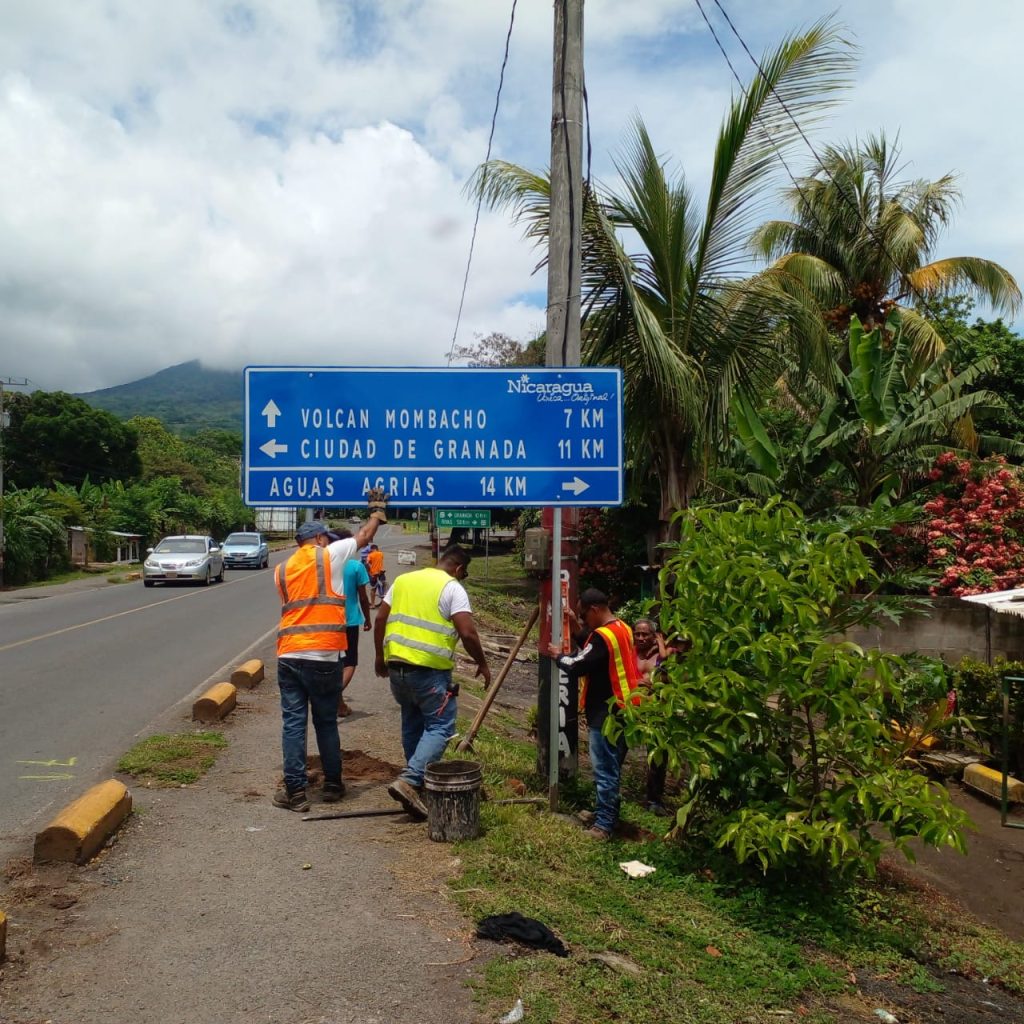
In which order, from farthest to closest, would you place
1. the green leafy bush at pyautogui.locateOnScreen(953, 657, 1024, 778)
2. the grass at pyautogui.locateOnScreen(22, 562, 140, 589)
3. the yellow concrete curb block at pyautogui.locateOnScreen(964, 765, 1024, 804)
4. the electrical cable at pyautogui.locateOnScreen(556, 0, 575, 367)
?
the grass at pyautogui.locateOnScreen(22, 562, 140, 589)
the green leafy bush at pyautogui.locateOnScreen(953, 657, 1024, 778)
the yellow concrete curb block at pyautogui.locateOnScreen(964, 765, 1024, 804)
the electrical cable at pyautogui.locateOnScreen(556, 0, 575, 367)

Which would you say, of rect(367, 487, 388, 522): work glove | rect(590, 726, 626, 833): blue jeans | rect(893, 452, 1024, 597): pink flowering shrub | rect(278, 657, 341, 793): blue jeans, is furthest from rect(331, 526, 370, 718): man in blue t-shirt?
rect(893, 452, 1024, 597): pink flowering shrub

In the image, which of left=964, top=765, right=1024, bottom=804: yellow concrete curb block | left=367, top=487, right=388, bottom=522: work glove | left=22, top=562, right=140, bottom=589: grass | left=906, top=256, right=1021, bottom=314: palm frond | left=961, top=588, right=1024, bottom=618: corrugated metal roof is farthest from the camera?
left=22, top=562, right=140, bottom=589: grass

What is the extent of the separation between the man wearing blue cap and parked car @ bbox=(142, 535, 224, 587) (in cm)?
2167

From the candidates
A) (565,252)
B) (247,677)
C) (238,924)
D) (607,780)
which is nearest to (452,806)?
(607,780)

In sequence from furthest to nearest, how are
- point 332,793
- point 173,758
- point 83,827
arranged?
1. point 173,758
2. point 332,793
3. point 83,827

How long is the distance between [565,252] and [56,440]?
187 ft

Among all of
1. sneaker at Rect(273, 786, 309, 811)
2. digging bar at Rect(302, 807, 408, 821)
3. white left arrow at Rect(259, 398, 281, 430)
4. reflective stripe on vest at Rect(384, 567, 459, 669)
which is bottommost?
digging bar at Rect(302, 807, 408, 821)

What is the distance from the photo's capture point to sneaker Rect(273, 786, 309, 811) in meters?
6.11

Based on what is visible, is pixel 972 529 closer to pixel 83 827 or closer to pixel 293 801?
pixel 293 801

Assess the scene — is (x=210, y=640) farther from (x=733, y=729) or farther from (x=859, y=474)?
(x=733, y=729)

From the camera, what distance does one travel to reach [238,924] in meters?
4.34

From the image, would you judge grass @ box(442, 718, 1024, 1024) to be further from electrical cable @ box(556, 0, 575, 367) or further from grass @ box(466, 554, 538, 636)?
grass @ box(466, 554, 538, 636)

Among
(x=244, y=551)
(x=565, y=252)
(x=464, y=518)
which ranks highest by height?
(x=565, y=252)

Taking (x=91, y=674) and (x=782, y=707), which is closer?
(x=782, y=707)
